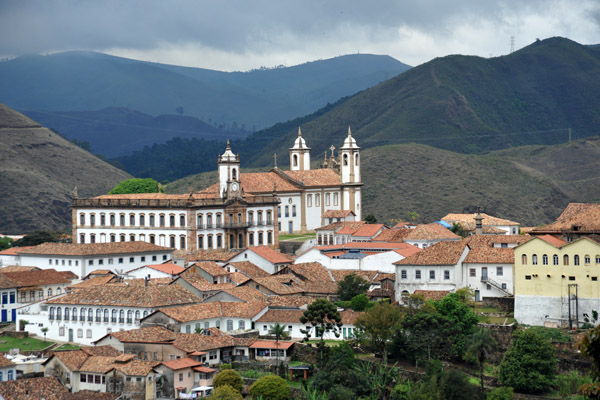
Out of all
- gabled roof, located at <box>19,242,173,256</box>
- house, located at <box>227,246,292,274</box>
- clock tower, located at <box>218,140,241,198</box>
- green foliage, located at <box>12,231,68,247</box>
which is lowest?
house, located at <box>227,246,292,274</box>

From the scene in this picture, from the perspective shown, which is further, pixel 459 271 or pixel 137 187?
pixel 137 187

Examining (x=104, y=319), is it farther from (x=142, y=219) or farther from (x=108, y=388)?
(x=142, y=219)

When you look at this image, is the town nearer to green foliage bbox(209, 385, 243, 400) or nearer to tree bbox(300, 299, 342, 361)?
tree bbox(300, 299, 342, 361)

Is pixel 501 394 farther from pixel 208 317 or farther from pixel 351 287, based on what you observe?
pixel 208 317

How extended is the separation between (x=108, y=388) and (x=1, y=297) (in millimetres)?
17984

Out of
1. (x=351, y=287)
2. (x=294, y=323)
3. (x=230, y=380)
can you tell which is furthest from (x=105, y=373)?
(x=351, y=287)

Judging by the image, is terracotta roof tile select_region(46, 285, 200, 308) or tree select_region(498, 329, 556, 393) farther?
terracotta roof tile select_region(46, 285, 200, 308)

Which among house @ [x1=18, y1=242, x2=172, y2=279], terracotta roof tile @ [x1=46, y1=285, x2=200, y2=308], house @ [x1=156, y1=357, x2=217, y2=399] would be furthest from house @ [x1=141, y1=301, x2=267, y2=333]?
house @ [x1=18, y1=242, x2=172, y2=279]

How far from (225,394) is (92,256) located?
28416 mm

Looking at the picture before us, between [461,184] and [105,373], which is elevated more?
[461,184]

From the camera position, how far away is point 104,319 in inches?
2339

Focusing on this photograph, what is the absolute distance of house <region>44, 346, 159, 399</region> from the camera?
165 ft

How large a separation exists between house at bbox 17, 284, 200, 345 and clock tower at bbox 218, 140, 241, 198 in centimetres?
2157

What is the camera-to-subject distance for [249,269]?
7088 centimetres
